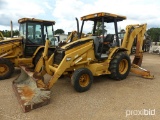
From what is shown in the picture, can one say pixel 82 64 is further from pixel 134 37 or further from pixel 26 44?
pixel 26 44

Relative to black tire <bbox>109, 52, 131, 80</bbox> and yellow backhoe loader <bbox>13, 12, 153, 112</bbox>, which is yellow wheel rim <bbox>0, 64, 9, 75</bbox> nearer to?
yellow backhoe loader <bbox>13, 12, 153, 112</bbox>

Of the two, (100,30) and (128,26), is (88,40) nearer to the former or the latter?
(100,30)

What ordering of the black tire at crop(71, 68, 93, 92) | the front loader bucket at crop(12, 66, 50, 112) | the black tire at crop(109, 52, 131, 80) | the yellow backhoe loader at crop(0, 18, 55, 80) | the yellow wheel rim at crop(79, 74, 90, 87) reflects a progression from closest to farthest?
the front loader bucket at crop(12, 66, 50, 112) < the black tire at crop(71, 68, 93, 92) < the yellow wheel rim at crop(79, 74, 90, 87) < the black tire at crop(109, 52, 131, 80) < the yellow backhoe loader at crop(0, 18, 55, 80)

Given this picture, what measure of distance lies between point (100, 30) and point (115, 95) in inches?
98.3

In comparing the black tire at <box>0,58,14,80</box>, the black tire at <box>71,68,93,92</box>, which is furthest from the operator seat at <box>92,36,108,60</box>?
the black tire at <box>0,58,14,80</box>

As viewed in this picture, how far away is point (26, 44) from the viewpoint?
8.03 m

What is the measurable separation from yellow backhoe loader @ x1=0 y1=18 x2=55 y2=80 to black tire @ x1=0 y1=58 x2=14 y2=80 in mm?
155

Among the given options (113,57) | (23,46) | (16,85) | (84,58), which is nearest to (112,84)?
(113,57)

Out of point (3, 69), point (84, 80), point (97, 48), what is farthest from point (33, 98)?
point (3, 69)

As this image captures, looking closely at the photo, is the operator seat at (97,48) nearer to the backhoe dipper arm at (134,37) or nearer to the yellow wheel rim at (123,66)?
the yellow wheel rim at (123,66)

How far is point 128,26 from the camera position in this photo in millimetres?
7211

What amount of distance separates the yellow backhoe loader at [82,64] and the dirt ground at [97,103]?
0.25m

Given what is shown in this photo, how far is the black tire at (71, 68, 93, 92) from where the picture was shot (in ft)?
17.6

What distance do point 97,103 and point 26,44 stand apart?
15.0ft
